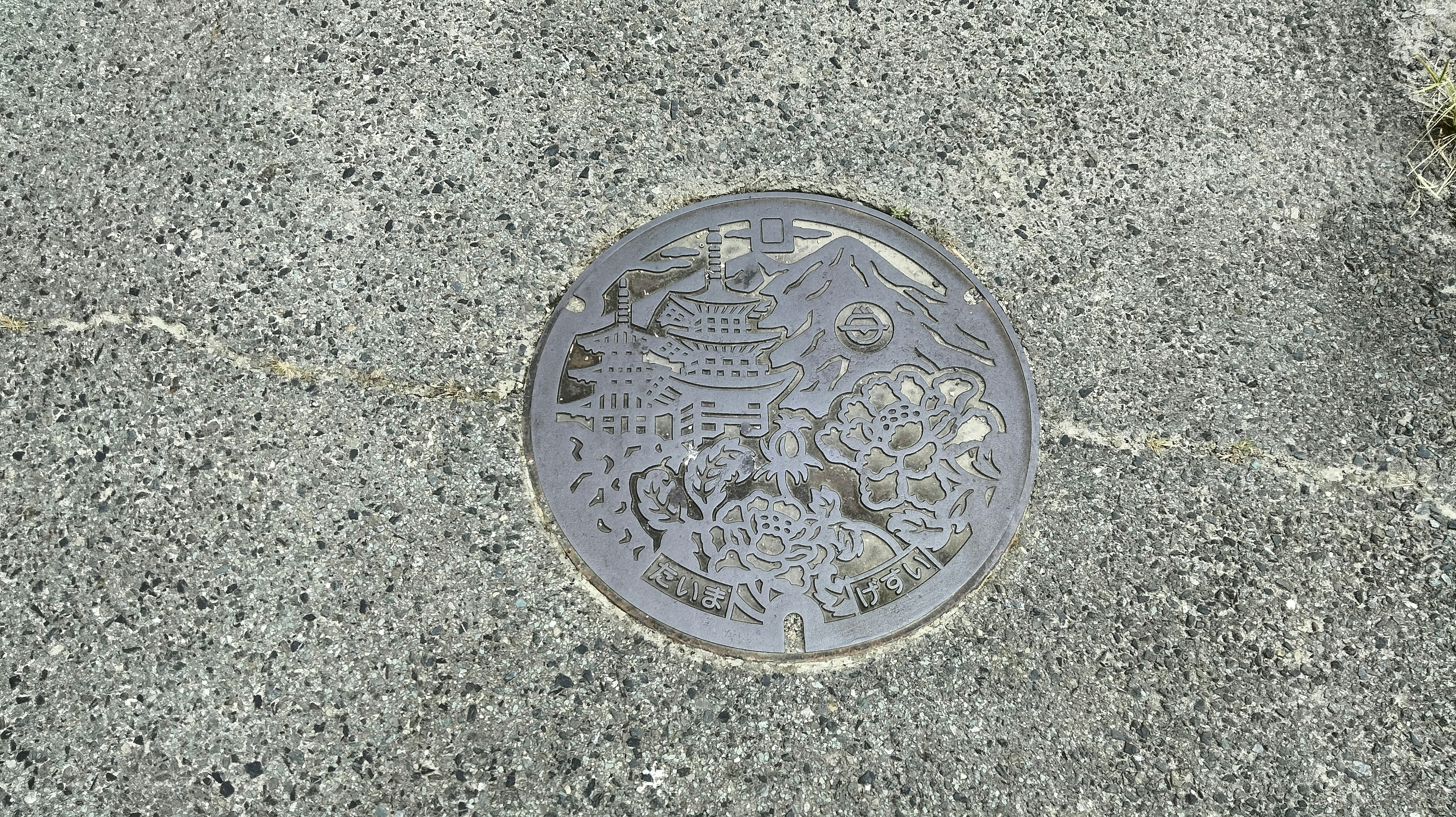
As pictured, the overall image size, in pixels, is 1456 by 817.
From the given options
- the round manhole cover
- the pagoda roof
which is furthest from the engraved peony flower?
the pagoda roof

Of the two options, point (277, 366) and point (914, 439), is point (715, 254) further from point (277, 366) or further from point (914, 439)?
point (277, 366)

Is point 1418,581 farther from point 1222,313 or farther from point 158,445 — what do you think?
point 158,445

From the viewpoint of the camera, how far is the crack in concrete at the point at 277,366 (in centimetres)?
219

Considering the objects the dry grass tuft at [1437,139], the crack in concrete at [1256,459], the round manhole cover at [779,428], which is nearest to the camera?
the round manhole cover at [779,428]

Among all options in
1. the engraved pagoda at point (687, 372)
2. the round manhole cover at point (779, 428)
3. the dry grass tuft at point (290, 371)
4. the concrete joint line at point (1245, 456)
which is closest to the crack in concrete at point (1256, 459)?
the concrete joint line at point (1245, 456)

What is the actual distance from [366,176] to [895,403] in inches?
60.9

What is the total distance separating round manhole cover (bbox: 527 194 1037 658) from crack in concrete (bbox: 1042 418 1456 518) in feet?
0.52

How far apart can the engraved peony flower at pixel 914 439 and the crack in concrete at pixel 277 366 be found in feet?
2.91

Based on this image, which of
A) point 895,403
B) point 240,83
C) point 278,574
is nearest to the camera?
point 278,574

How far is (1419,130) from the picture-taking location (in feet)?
8.17

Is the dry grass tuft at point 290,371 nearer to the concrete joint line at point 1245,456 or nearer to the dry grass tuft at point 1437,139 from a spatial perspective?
the concrete joint line at point 1245,456

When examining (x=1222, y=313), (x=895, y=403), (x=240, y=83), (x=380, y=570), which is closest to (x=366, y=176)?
(x=240, y=83)

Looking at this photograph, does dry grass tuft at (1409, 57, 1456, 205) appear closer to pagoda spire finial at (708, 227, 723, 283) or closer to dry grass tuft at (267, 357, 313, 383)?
pagoda spire finial at (708, 227, 723, 283)

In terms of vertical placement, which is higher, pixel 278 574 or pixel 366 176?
pixel 366 176
